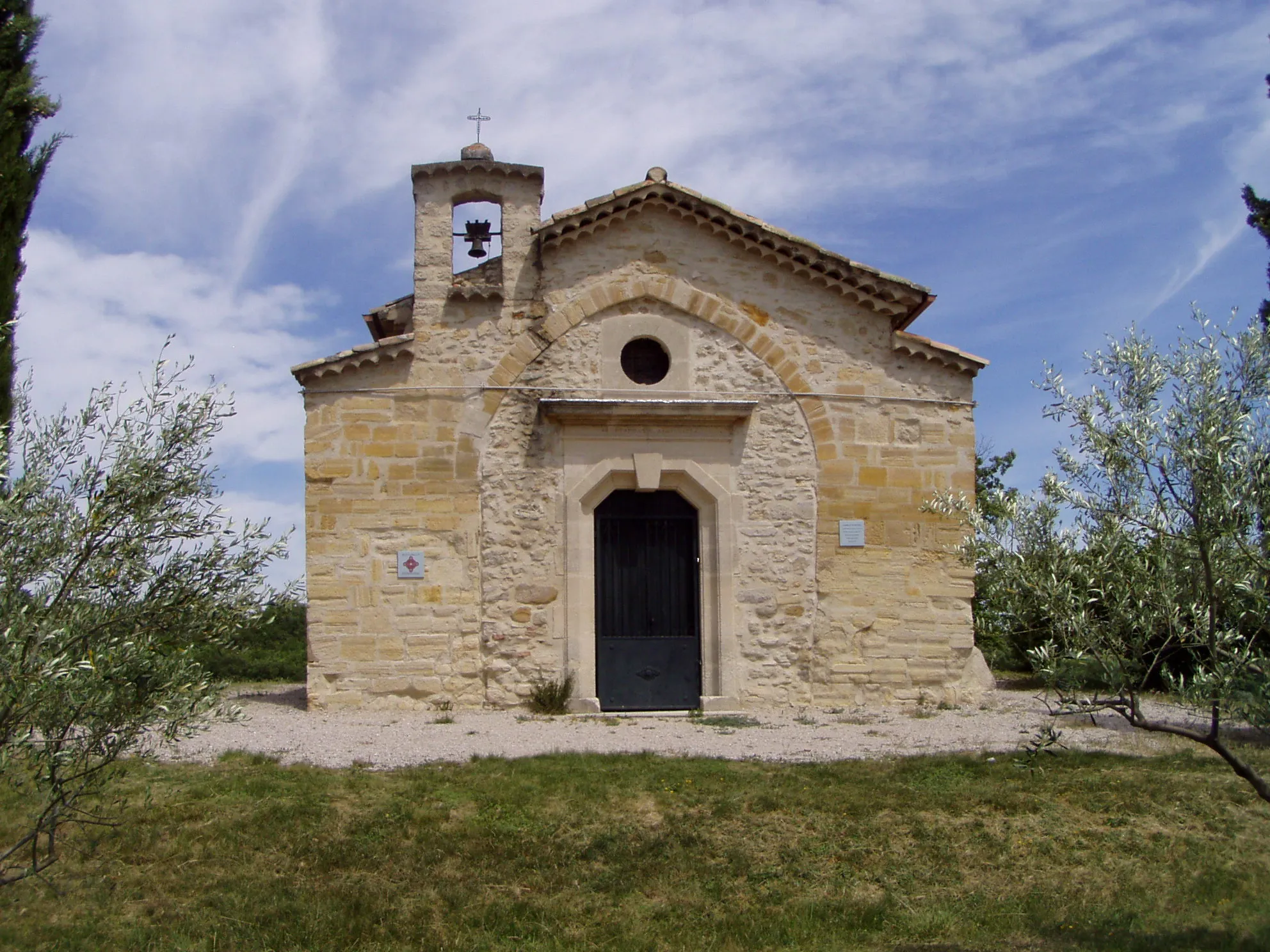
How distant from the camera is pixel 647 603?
1252 centimetres

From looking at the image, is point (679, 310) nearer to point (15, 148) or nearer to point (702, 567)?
point (702, 567)

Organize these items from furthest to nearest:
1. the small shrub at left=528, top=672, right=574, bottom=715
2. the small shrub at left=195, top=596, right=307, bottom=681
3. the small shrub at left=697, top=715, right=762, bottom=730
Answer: the small shrub at left=195, top=596, right=307, bottom=681, the small shrub at left=528, top=672, right=574, bottom=715, the small shrub at left=697, top=715, right=762, bottom=730

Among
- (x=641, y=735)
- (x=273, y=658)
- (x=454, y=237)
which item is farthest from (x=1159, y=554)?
(x=273, y=658)

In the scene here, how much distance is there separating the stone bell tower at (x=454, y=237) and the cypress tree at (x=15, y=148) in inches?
145

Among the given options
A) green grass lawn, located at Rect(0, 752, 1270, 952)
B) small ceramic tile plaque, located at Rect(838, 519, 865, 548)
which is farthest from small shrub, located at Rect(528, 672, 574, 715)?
small ceramic tile plaque, located at Rect(838, 519, 865, 548)

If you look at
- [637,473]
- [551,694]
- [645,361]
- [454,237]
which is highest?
[454,237]

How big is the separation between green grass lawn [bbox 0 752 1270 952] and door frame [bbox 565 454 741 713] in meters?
3.02

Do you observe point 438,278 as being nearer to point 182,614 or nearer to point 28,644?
point 182,614

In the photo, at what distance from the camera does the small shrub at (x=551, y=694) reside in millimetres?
11953

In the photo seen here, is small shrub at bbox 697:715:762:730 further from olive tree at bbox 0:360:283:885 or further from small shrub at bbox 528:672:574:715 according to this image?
olive tree at bbox 0:360:283:885

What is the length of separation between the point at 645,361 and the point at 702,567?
2380 millimetres

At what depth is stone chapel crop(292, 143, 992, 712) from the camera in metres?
12.0

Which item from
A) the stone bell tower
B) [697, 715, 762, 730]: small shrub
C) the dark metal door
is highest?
the stone bell tower

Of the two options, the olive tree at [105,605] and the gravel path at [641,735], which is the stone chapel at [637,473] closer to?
the gravel path at [641,735]
